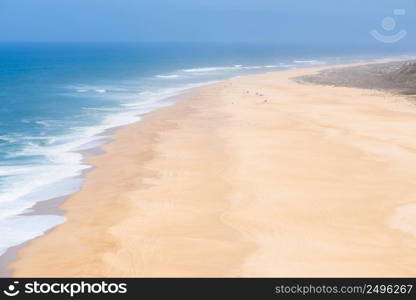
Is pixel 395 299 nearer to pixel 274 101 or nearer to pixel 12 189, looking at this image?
pixel 12 189

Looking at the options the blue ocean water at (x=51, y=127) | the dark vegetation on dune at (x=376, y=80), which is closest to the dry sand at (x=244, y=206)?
the blue ocean water at (x=51, y=127)

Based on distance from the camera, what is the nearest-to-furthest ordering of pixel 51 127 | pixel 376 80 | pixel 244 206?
1. pixel 244 206
2. pixel 51 127
3. pixel 376 80

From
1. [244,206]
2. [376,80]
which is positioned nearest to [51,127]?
[244,206]

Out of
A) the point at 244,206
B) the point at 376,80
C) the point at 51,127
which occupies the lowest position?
the point at 244,206

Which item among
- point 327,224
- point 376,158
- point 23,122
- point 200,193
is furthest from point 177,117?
point 327,224

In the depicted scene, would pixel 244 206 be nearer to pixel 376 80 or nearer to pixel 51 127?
pixel 51 127

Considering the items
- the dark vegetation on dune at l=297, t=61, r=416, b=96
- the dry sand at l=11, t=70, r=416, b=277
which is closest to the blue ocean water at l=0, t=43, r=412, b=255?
the dry sand at l=11, t=70, r=416, b=277

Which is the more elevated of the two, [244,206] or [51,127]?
[51,127]

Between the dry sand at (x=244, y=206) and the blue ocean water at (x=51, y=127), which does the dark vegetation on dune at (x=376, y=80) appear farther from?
the dry sand at (x=244, y=206)

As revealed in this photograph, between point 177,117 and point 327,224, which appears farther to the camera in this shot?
point 177,117
